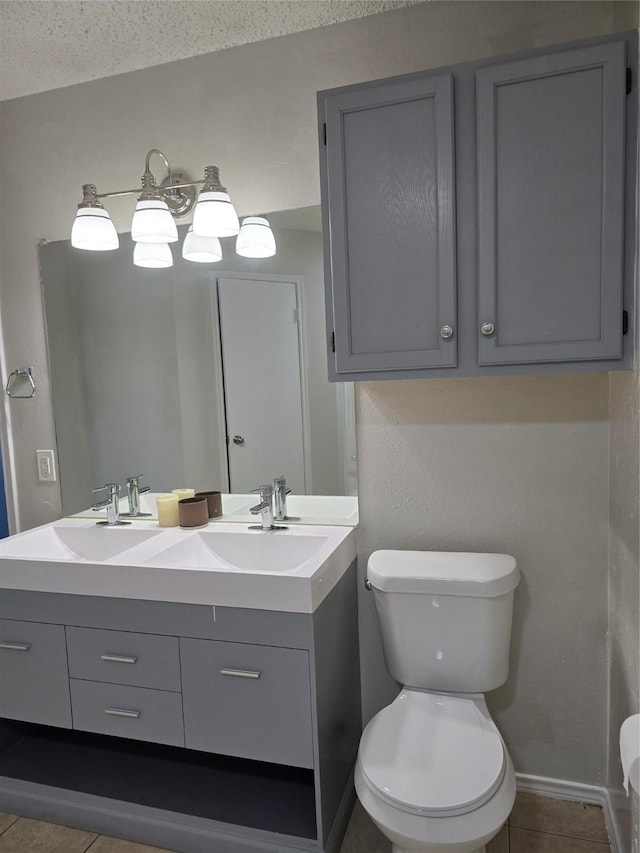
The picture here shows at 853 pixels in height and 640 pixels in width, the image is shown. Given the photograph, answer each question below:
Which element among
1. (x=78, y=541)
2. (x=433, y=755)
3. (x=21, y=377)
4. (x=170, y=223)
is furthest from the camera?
(x=21, y=377)

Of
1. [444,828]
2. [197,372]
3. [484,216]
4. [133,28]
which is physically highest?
[133,28]

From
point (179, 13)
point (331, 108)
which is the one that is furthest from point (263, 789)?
point (179, 13)

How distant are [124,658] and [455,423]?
1.22 m

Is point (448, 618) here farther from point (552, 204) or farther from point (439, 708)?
point (552, 204)

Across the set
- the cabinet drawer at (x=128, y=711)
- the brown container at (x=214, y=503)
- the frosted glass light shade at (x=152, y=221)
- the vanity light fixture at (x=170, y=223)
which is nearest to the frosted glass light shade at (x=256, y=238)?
the vanity light fixture at (x=170, y=223)

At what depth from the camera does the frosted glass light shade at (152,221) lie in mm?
1846

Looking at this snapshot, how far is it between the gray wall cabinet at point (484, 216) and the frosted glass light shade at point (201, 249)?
0.55 metres

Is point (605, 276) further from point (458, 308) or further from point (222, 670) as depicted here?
point (222, 670)

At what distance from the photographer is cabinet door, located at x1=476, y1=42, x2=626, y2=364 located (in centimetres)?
136

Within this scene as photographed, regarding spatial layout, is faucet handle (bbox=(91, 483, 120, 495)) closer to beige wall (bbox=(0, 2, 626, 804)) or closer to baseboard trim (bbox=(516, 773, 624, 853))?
beige wall (bbox=(0, 2, 626, 804))

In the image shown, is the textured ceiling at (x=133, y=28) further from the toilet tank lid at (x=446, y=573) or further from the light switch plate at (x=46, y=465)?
the toilet tank lid at (x=446, y=573)

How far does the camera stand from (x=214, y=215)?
1.81m

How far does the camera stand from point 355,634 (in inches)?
76.2

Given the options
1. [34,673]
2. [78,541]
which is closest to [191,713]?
[34,673]
